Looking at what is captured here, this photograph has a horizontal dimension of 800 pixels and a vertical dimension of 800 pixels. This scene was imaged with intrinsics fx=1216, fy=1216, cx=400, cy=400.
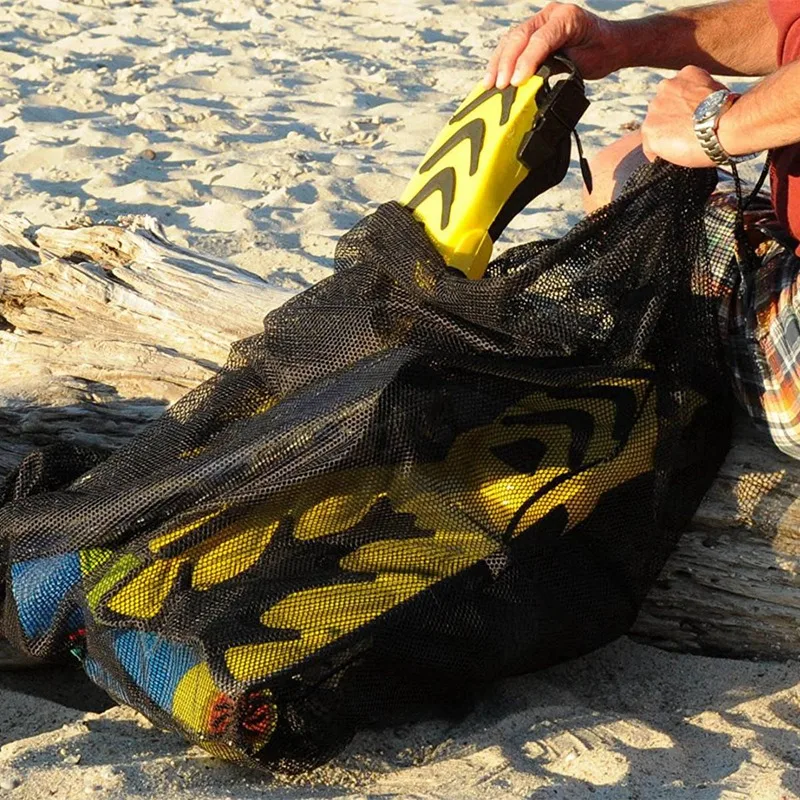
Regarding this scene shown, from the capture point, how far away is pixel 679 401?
8.10ft

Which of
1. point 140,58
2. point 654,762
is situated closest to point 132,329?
point 654,762

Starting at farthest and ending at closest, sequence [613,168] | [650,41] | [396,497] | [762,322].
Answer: [613,168] < [650,41] < [762,322] < [396,497]

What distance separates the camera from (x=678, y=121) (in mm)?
2547

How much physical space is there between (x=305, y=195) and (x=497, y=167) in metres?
2.57

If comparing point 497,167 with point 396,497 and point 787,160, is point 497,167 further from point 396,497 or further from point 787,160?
point 396,497

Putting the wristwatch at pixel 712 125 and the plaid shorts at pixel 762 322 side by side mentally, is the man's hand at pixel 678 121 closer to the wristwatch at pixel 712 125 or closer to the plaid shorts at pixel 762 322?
the wristwatch at pixel 712 125

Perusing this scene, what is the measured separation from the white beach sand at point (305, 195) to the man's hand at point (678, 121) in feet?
3.45

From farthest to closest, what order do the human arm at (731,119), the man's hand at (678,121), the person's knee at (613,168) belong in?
the person's knee at (613,168) → the man's hand at (678,121) → the human arm at (731,119)

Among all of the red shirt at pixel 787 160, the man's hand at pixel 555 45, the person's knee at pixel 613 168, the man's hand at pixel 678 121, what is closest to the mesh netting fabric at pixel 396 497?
the man's hand at pixel 678 121

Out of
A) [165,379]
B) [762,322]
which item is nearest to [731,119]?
[762,322]

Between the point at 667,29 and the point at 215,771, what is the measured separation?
206cm

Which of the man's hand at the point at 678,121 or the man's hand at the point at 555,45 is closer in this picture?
the man's hand at the point at 678,121

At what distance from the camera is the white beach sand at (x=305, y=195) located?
220 centimetres

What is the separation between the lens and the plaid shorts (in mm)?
2480
